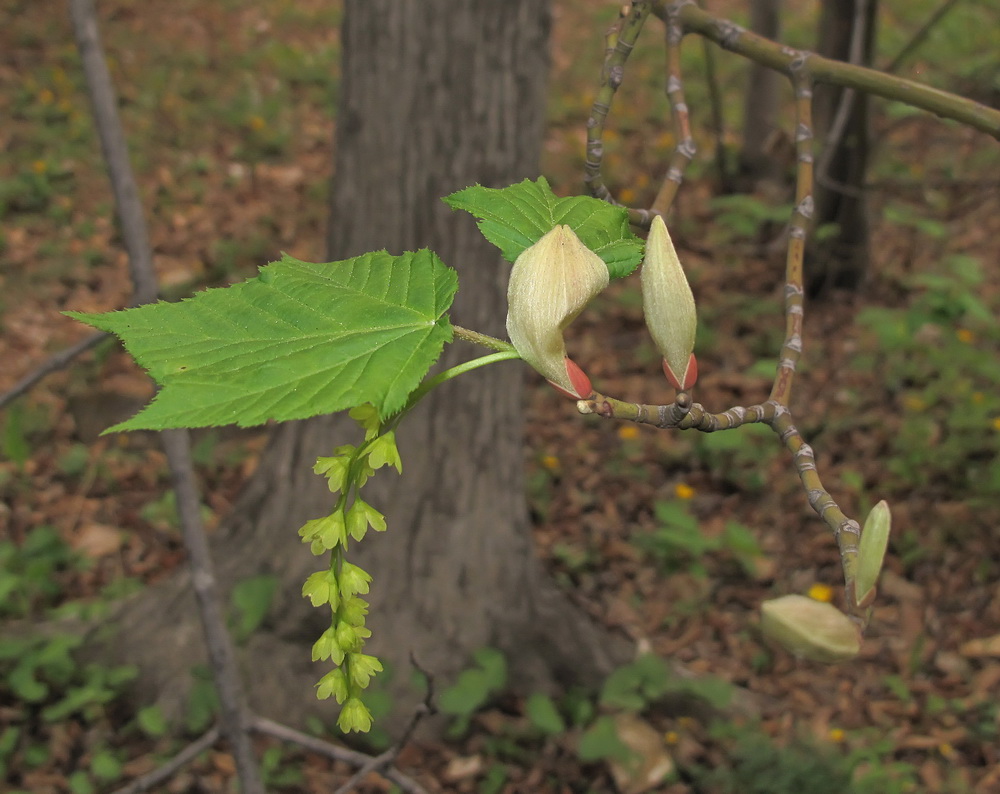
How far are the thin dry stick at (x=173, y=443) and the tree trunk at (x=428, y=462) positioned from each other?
28.6 inches

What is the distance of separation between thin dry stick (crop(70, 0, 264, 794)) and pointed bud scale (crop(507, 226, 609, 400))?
4.88 feet

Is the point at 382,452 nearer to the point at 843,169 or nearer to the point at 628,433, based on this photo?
the point at 628,433

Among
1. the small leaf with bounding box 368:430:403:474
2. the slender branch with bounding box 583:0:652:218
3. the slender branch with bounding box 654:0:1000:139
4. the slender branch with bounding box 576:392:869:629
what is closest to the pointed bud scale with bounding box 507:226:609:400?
the slender branch with bounding box 576:392:869:629

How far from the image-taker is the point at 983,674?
3.38 meters

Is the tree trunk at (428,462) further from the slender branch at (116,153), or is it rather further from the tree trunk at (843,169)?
the tree trunk at (843,169)

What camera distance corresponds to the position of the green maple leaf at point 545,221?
1055 millimetres

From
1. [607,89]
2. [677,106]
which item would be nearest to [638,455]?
[677,106]

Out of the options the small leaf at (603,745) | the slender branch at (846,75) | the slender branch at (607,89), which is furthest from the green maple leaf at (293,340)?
the small leaf at (603,745)

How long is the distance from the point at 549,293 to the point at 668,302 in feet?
0.41

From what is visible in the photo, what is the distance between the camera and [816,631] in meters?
1.04

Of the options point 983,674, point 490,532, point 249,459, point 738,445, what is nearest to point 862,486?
point 738,445

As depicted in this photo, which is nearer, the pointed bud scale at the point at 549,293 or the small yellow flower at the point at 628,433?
the pointed bud scale at the point at 549,293

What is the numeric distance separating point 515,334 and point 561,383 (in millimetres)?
64

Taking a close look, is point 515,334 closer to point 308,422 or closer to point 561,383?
point 561,383
